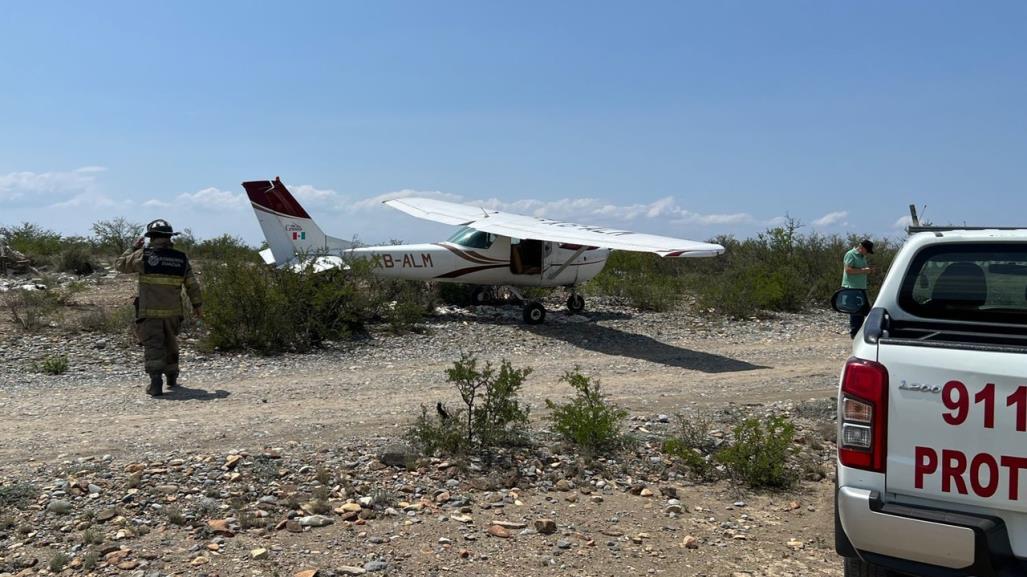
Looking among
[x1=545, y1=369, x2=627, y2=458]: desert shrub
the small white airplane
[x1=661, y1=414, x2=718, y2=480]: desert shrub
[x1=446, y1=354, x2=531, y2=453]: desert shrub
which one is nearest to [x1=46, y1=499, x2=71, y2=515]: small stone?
[x1=446, y1=354, x2=531, y2=453]: desert shrub

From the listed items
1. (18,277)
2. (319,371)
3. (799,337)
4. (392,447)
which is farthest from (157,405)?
(18,277)

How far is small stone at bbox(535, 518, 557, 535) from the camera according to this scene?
16.5 ft

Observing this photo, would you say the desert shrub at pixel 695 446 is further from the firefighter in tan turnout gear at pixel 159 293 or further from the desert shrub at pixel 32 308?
the desert shrub at pixel 32 308

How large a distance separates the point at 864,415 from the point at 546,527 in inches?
92.1

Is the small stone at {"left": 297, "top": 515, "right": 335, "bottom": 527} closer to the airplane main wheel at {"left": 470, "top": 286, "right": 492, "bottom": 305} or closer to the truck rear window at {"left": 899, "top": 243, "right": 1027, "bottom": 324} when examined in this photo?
the truck rear window at {"left": 899, "top": 243, "right": 1027, "bottom": 324}

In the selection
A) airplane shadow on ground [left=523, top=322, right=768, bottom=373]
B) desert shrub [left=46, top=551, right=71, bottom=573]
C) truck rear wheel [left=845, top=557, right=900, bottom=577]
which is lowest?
desert shrub [left=46, top=551, right=71, bottom=573]

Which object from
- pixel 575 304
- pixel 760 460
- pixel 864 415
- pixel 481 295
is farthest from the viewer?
pixel 481 295

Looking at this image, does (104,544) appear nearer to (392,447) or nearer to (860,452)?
(392,447)

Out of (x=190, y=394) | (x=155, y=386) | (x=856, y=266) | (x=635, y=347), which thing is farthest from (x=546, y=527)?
A: (x=856, y=266)

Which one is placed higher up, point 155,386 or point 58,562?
point 155,386

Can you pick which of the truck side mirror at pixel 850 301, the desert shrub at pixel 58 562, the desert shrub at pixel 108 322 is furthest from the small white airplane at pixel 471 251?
the desert shrub at pixel 58 562

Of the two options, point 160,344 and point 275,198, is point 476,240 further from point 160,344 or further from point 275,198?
point 160,344

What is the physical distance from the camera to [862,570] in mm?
3682

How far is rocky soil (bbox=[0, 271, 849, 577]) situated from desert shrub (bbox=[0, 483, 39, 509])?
2 centimetres
